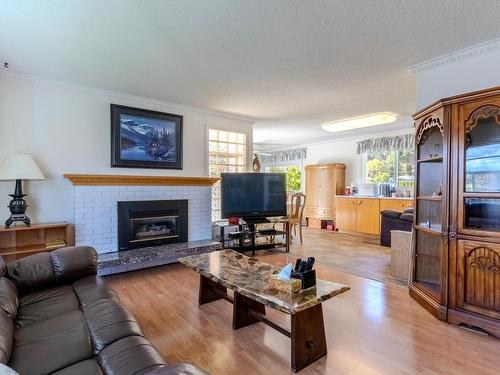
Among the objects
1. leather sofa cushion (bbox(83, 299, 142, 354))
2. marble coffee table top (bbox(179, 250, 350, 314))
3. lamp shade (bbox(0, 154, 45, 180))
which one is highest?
lamp shade (bbox(0, 154, 45, 180))

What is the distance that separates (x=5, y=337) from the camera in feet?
4.25

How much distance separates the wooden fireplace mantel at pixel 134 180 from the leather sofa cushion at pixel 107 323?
228 cm

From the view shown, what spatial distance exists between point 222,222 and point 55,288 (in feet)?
10.0

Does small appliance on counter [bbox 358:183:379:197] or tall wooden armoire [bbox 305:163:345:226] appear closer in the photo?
small appliance on counter [bbox 358:183:379:197]

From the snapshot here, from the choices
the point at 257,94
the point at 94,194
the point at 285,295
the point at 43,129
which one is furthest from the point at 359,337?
the point at 43,129

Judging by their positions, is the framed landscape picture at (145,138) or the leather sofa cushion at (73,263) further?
the framed landscape picture at (145,138)

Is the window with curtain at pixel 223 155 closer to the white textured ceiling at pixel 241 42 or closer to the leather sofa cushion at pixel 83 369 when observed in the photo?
the white textured ceiling at pixel 241 42

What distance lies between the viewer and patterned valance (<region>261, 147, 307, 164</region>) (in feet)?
27.8

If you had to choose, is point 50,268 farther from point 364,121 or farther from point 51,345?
point 364,121

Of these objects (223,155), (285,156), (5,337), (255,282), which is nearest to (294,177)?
(285,156)

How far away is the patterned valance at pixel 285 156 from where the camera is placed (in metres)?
8.48

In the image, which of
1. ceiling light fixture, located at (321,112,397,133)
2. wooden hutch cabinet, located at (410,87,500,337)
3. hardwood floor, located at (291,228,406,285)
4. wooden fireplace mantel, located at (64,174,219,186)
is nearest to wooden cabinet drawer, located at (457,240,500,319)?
wooden hutch cabinet, located at (410,87,500,337)

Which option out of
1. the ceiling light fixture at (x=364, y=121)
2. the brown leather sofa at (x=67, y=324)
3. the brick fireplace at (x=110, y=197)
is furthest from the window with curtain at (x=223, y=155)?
the brown leather sofa at (x=67, y=324)

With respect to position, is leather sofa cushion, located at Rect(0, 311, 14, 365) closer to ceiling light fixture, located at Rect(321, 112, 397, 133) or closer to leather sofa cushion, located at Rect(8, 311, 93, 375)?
leather sofa cushion, located at Rect(8, 311, 93, 375)
